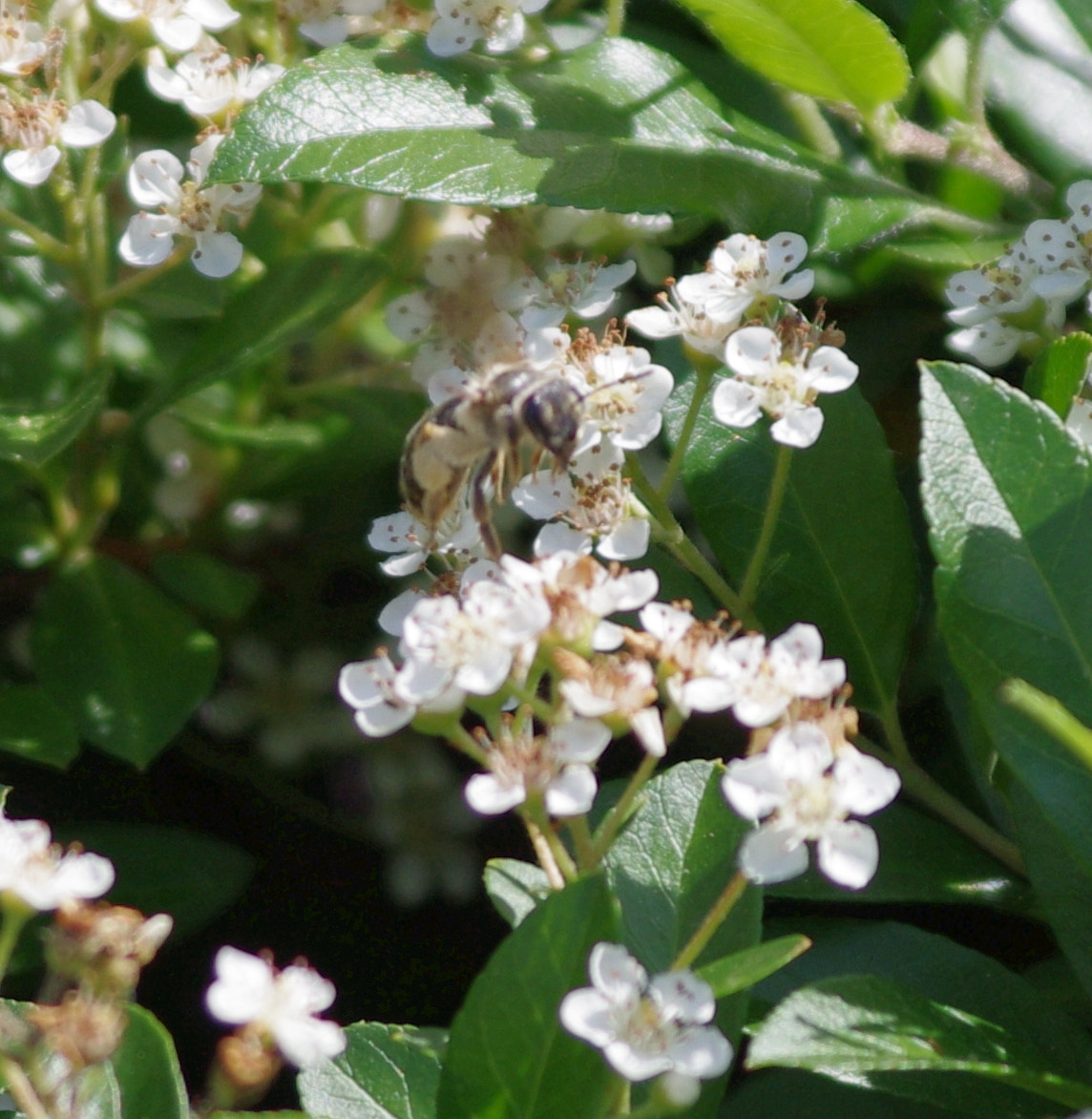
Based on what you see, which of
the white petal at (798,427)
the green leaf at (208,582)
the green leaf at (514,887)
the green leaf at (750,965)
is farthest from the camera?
the green leaf at (208,582)

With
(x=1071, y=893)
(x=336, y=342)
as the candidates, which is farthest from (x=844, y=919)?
(x=336, y=342)

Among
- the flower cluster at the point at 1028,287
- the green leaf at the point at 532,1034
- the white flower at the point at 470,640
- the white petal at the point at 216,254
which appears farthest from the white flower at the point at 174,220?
the green leaf at the point at 532,1034

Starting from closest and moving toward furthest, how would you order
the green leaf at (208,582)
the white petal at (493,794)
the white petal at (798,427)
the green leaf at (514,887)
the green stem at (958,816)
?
the white petal at (493,794) < the green leaf at (514,887) < the white petal at (798,427) < the green stem at (958,816) < the green leaf at (208,582)

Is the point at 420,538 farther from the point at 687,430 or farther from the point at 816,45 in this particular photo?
the point at 816,45

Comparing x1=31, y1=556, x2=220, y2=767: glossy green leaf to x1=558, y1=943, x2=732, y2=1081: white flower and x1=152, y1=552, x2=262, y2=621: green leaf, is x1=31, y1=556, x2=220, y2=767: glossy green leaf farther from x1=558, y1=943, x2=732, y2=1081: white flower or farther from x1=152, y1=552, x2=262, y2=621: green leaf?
x1=558, y1=943, x2=732, y2=1081: white flower

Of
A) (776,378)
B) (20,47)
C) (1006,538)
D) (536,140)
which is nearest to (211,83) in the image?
(20,47)

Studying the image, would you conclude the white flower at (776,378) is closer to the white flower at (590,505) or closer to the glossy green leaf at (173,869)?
the white flower at (590,505)

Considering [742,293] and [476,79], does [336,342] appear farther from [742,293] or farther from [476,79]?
[742,293]
